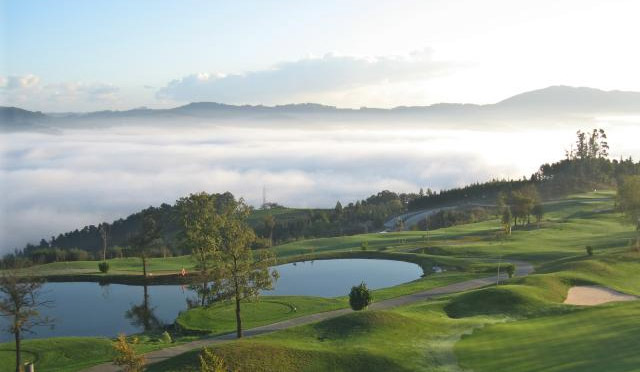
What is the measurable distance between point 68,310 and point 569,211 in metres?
108

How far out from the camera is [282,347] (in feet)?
114

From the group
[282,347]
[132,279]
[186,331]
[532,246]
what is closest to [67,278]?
[132,279]

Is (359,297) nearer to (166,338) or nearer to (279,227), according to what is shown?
(166,338)

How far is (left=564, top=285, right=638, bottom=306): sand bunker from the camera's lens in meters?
49.9

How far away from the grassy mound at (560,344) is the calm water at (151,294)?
95.8 ft

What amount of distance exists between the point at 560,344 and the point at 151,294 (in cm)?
4730

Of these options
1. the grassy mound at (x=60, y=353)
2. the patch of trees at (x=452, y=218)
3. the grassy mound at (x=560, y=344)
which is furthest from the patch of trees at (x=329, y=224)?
the grassy mound at (x=560, y=344)

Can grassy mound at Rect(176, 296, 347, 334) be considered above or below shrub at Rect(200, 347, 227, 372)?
below

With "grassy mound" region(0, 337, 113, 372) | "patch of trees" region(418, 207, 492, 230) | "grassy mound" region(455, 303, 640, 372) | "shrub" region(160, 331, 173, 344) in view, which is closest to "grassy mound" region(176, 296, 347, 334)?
"shrub" region(160, 331, 173, 344)

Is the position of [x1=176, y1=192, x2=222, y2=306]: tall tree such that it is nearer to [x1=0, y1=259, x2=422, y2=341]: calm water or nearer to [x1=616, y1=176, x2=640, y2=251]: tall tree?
[x1=0, y1=259, x2=422, y2=341]: calm water

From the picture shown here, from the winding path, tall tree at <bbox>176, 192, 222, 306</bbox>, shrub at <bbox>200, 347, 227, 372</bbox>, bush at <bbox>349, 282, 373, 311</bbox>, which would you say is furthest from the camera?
tall tree at <bbox>176, 192, 222, 306</bbox>

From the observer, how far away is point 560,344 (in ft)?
117

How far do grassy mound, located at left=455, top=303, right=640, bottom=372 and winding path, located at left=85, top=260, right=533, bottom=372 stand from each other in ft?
43.2

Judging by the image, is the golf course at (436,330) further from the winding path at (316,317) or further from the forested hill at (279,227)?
the forested hill at (279,227)
